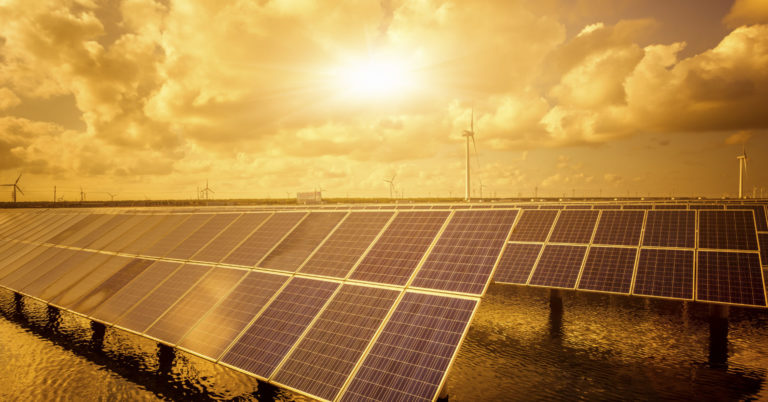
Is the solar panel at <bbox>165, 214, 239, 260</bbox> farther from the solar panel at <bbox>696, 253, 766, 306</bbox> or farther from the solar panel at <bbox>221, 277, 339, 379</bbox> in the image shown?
the solar panel at <bbox>696, 253, 766, 306</bbox>

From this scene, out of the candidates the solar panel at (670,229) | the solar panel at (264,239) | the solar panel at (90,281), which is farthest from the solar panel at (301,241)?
the solar panel at (670,229)

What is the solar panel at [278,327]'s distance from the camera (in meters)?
12.5

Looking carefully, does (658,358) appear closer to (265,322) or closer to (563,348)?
(563,348)

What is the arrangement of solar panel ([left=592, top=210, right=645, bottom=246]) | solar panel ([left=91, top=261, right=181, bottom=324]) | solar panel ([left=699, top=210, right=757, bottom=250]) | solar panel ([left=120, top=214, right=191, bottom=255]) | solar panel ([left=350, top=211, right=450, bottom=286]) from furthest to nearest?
solar panel ([left=592, top=210, right=645, bottom=246]) < solar panel ([left=120, top=214, right=191, bottom=255]) < solar panel ([left=699, top=210, right=757, bottom=250]) < solar panel ([left=91, top=261, right=181, bottom=324]) < solar panel ([left=350, top=211, right=450, bottom=286])

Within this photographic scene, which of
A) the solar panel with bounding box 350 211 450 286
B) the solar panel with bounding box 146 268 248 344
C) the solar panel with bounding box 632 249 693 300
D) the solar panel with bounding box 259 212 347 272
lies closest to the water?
the solar panel with bounding box 146 268 248 344

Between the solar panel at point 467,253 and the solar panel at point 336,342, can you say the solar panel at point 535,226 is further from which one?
the solar panel at point 336,342

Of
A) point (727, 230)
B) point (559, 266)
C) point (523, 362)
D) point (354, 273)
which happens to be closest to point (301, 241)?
point (354, 273)

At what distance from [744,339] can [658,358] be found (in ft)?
24.5

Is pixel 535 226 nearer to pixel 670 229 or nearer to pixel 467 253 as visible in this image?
pixel 670 229

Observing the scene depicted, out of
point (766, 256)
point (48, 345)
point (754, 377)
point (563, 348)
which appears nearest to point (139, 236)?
point (48, 345)

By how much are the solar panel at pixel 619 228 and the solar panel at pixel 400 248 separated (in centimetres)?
1910

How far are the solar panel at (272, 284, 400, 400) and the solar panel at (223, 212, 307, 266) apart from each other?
6912mm

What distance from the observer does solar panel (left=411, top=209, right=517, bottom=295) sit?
12406mm

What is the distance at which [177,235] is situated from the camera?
25.9m
